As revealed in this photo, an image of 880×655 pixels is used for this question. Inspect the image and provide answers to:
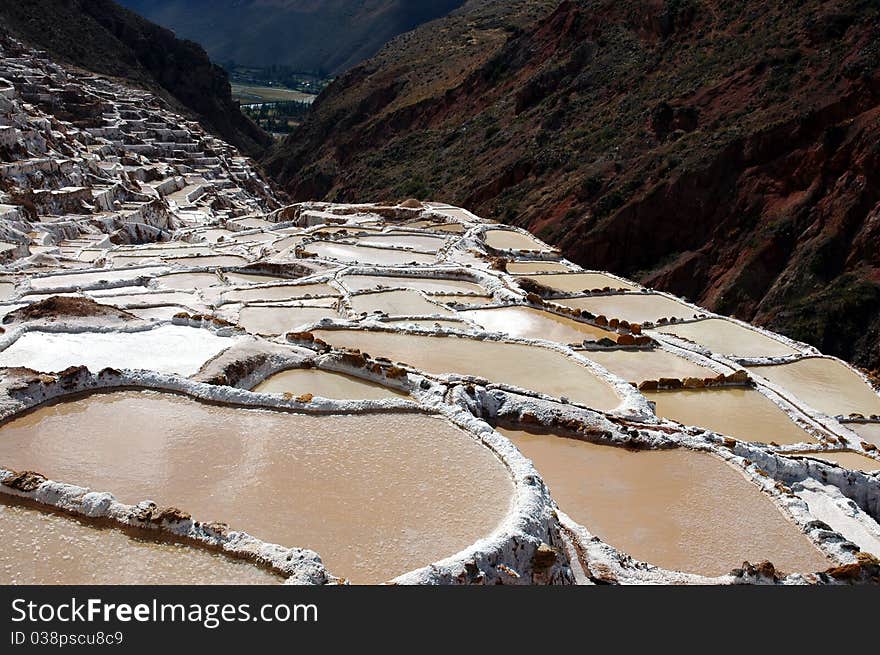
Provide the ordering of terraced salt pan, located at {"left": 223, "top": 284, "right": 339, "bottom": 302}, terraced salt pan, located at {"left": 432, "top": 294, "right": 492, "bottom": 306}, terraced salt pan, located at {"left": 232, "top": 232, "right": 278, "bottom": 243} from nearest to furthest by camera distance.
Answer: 1. terraced salt pan, located at {"left": 223, "top": 284, "right": 339, "bottom": 302}
2. terraced salt pan, located at {"left": 432, "top": 294, "right": 492, "bottom": 306}
3. terraced salt pan, located at {"left": 232, "top": 232, "right": 278, "bottom": 243}

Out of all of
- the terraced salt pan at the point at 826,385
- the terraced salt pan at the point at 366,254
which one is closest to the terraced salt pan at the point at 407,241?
the terraced salt pan at the point at 366,254

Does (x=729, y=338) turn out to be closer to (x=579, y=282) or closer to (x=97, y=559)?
(x=579, y=282)

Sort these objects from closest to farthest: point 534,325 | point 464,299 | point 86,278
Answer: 1. point 534,325
2. point 464,299
3. point 86,278

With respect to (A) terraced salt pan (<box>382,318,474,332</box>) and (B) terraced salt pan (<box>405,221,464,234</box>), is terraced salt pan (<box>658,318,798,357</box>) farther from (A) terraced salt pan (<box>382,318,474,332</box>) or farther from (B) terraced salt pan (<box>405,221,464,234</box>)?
(B) terraced salt pan (<box>405,221,464,234</box>)

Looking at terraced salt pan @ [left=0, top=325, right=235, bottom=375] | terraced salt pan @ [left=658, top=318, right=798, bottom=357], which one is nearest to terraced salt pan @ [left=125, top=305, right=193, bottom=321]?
terraced salt pan @ [left=0, top=325, right=235, bottom=375]

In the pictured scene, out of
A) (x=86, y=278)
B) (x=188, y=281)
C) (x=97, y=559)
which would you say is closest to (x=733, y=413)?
(x=97, y=559)

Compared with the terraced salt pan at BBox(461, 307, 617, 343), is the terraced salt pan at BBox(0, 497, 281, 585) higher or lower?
higher

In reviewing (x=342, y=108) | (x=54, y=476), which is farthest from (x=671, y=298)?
(x=342, y=108)
